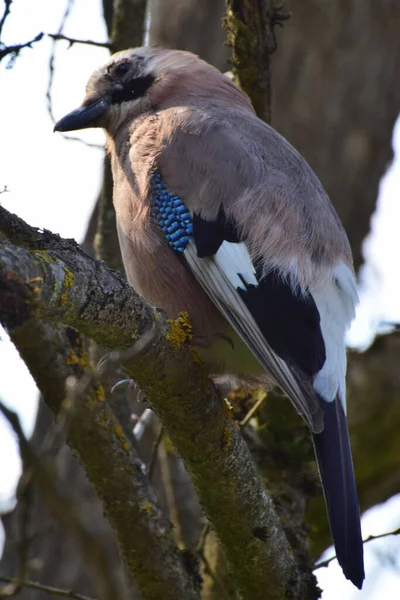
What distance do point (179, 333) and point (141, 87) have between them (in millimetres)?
1973

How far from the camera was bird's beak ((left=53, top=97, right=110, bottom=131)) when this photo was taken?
15.7 feet

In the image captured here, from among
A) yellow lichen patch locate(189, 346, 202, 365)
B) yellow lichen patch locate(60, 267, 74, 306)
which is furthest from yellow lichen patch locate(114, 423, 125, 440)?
yellow lichen patch locate(60, 267, 74, 306)

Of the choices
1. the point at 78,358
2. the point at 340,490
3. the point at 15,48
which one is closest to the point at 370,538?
the point at 340,490

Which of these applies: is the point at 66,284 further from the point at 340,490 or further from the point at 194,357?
the point at 340,490

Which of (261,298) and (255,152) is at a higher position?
(255,152)

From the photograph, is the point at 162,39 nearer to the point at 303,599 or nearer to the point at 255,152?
the point at 255,152

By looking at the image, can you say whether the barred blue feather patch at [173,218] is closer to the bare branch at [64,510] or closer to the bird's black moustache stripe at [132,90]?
the bird's black moustache stripe at [132,90]

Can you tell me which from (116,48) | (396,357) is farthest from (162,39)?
(396,357)

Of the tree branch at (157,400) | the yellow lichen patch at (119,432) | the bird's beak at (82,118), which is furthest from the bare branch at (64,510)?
the bird's beak at (82,118)

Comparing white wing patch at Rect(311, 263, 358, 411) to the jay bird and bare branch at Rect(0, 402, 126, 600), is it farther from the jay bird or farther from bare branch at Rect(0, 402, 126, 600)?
bare branch at Rect(0, 402, 126, 600)

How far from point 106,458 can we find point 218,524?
1.64 feet

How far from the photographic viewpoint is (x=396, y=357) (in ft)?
19.7

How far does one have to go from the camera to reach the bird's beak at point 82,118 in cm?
478

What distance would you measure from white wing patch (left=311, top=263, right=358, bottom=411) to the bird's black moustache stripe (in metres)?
1.48
